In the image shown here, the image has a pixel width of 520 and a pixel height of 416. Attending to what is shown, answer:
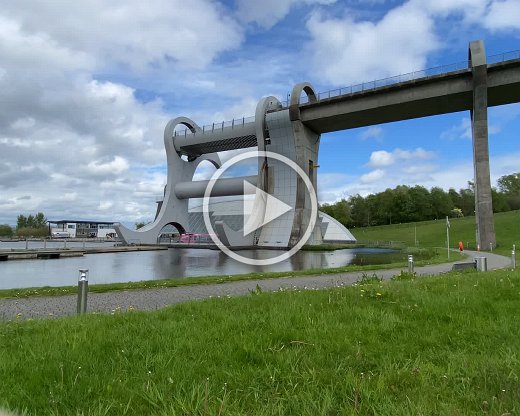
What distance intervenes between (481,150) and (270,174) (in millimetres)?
24558

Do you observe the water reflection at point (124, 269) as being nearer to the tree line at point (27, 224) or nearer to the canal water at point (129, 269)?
the canal water at point (129, 269)

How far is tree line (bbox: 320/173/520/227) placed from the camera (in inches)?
3868

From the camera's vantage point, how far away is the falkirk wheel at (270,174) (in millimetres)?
49719

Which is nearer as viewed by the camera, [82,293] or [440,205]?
[82,293]

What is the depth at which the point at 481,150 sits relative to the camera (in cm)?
3734

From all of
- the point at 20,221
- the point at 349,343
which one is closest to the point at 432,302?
the point at 349,343

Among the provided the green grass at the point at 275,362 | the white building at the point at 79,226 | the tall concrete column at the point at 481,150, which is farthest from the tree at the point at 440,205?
the green grass at the point at 275,362

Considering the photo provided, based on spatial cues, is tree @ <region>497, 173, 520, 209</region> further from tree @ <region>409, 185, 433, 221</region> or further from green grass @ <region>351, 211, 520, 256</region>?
green grass @ <region>351, 211, 520, 256</region>

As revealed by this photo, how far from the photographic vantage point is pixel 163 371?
9.93 feet

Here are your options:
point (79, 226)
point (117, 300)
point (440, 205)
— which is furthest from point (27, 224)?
point (117, 300)

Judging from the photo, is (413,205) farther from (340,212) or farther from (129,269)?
(129,269)
